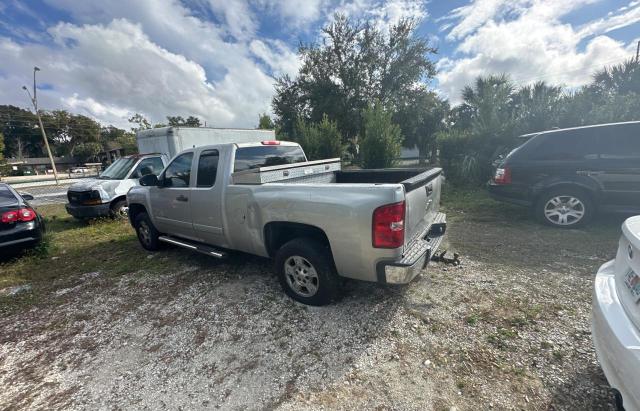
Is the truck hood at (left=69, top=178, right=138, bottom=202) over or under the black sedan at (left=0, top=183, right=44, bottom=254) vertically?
over

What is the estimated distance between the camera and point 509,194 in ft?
17.9

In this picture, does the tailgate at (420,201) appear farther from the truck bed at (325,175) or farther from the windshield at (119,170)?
the windshield at (119,170)

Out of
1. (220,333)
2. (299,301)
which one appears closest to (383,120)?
(299,301)

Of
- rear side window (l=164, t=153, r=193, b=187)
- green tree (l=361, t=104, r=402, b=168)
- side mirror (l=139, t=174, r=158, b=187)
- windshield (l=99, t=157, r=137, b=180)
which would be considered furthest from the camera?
green tree (l=361, t=104, r=402, b=168)

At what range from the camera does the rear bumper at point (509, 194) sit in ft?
17.4

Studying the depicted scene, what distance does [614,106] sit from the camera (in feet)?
26.2

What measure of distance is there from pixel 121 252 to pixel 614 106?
13.4 m

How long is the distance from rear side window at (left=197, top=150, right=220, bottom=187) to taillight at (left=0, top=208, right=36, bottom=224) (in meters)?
3.55

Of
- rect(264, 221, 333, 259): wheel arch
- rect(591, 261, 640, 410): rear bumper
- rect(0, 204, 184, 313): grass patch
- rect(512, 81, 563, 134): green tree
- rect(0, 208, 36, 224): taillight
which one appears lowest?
rect(0, 204, 184, 313): grass patch

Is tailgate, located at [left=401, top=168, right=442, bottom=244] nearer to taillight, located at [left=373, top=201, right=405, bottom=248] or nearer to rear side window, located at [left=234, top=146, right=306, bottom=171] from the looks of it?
taillight, located at [left=373, top=201, right=405, bottom=248]

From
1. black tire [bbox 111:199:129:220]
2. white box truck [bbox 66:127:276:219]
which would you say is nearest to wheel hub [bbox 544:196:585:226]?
white box truck [bbox 66:127:276:219]

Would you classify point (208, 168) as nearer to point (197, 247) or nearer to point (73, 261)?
point (197, 247)

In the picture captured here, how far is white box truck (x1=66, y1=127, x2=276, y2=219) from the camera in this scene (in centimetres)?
712

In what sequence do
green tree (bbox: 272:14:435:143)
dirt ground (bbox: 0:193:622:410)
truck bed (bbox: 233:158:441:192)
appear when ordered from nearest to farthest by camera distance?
dirt ground (bbox: 0:193:622:410)
truck bed (bbox: 233:158:441:192)
green tree (bbox: 272:14:435:143)
